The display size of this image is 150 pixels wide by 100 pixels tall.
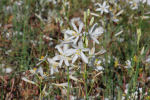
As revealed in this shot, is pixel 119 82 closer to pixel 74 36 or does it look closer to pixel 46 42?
pixel 74 36

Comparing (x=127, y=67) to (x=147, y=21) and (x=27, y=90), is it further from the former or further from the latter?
(x=147, y=21)

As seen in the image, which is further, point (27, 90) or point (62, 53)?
point (27, 90)

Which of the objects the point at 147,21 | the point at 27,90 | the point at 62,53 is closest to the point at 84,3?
the point at 147,21

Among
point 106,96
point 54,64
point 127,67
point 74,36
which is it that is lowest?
point 106,96

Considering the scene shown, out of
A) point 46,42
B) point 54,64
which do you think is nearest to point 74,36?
point 54,64

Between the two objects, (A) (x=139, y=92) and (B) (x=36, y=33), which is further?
(B) (x=36, y=33)

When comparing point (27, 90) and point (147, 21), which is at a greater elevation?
point (147, 21)

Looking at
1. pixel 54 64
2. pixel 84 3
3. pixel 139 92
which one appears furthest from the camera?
pixel 84 3

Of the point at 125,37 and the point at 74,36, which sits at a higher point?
the point at 74,36

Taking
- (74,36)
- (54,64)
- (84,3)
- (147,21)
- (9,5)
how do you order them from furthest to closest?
(84,3) → (9,5) → (147,21) → (54,64) → (74,36)
